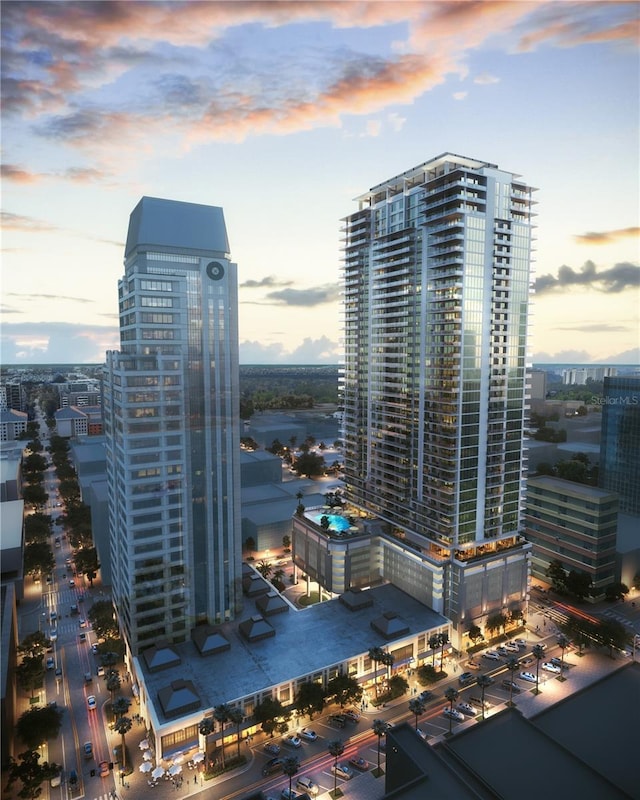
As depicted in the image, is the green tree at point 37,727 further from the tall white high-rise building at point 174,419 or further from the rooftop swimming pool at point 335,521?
the rooftop swimming pool at point 335,521

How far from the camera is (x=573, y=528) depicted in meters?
115

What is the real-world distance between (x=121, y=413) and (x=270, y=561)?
68700mm

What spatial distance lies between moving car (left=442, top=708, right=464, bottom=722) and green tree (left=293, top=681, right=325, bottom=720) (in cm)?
1866

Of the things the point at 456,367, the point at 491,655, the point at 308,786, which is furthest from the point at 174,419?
the point at 491,655

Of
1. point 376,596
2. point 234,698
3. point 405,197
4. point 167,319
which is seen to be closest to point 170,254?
point 167,319

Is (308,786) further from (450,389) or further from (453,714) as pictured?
(450,389)

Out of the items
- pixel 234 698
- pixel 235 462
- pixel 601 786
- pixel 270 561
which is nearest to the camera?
pixel 601 786

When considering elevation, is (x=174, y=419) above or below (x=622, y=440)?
above

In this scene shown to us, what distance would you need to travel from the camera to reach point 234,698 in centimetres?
7319

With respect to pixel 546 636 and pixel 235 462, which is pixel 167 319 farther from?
pixel 546 636

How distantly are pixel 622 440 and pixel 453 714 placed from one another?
346 ft

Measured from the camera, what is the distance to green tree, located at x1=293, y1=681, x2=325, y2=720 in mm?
74000

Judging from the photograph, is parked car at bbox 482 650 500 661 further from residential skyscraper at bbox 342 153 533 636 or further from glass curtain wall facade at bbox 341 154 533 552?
glass curtain wall facade at bbox 341 154 533 552

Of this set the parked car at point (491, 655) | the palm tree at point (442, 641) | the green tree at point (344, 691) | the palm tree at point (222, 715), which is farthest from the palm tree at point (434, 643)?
the palm tree at point (222, 715)
